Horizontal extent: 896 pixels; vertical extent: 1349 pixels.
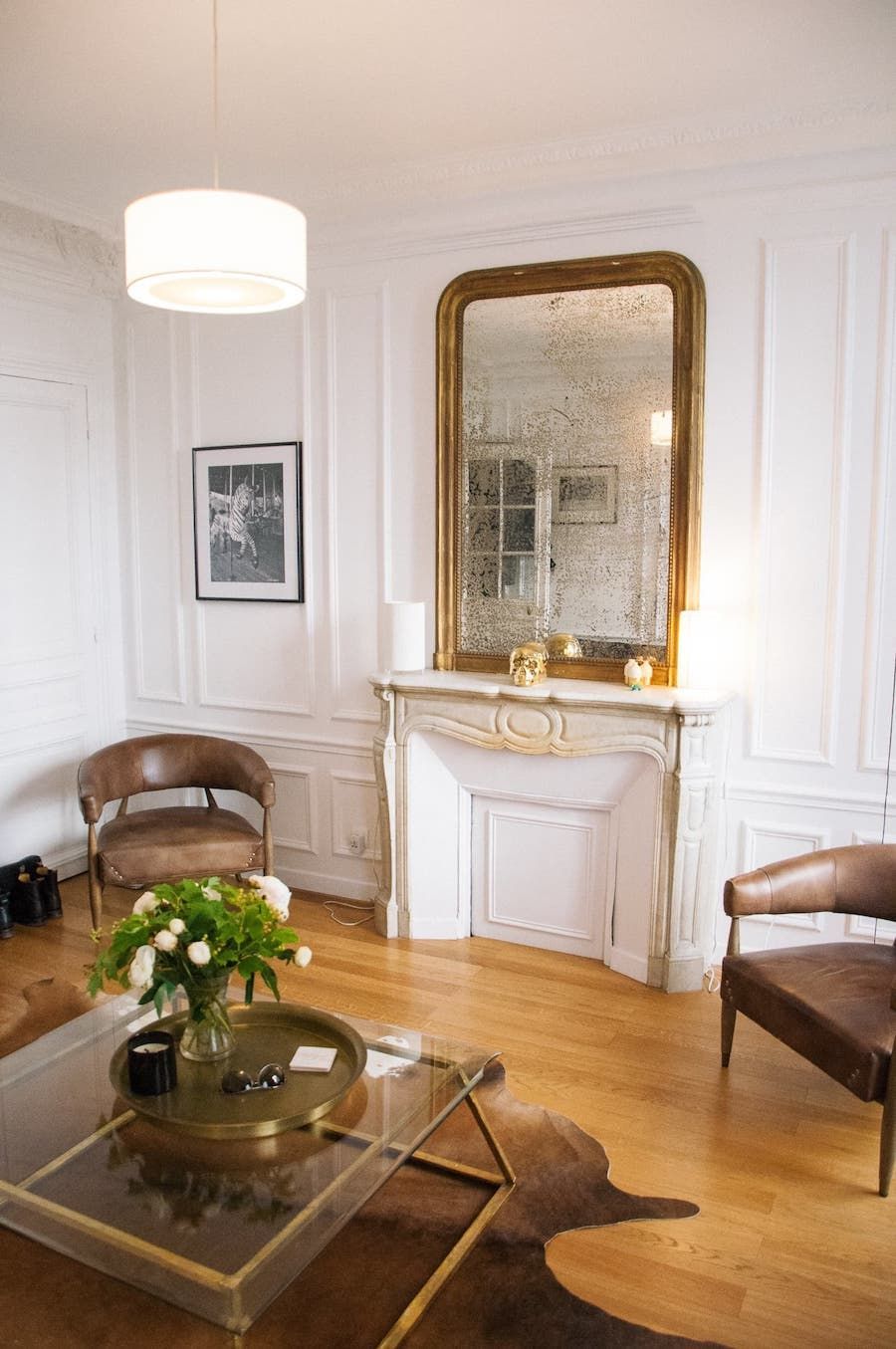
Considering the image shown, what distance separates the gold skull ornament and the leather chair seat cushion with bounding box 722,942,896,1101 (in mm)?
1337

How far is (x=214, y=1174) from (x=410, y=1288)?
537mm

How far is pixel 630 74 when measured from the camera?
10.9ft

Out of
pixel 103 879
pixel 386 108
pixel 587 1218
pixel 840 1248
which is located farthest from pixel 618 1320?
pixel 386 108

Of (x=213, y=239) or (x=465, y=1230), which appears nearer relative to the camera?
(x=213, y=239)

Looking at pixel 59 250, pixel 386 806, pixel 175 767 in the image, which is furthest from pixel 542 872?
pixel 59 250

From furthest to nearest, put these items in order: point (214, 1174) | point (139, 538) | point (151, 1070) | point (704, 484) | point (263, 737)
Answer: point (139, 538) → point (263, 737) → point (704, 484) → point (151, 1070) → point (214, 1174)

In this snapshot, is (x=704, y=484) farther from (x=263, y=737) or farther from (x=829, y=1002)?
(x=263, y=737)

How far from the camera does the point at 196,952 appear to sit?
8.10 feet

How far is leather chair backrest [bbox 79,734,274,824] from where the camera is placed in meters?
4.62

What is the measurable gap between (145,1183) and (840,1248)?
1636mm

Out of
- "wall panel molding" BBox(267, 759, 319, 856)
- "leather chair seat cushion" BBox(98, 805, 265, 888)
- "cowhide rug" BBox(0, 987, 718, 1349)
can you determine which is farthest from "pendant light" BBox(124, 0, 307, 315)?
"wall panel molding" BBox(267, 759, 319, 856)

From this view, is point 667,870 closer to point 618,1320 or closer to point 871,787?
point 871,787

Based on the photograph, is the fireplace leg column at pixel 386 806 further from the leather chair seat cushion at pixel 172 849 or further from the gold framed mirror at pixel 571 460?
the leather chair seat cushion at pixel 172 849

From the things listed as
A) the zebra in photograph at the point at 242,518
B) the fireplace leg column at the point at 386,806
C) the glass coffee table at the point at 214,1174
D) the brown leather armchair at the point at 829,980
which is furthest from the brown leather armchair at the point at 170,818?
the brown leather armchair at the point at 829,980
